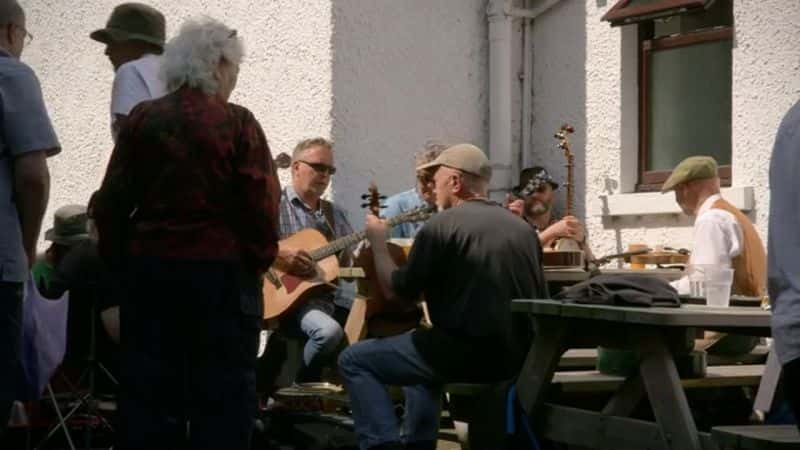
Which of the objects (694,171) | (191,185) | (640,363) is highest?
(694,171)

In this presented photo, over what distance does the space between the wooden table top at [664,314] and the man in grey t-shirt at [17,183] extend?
184 centimetres

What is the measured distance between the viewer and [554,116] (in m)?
9.79

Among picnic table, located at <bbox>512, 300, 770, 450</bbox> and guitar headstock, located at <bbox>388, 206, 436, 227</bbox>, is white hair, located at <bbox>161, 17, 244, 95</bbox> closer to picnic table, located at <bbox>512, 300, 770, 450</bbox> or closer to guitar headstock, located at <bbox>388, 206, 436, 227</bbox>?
picnic table, located at <bbox>512, 300, 770, 450</bbox>

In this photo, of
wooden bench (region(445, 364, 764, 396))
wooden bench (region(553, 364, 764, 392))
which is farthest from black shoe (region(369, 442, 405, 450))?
wooden bench (region(553, 364, 764, 392))

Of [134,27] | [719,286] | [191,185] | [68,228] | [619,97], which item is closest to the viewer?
[191,185]

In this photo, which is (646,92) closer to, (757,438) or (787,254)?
(757,438)

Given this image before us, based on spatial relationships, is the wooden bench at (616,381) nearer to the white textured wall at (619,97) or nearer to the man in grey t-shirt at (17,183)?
the man in grey t-shirt at (17,183)

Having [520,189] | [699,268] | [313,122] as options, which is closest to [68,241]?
[313,122]

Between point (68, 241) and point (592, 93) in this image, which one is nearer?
point (68, 241)

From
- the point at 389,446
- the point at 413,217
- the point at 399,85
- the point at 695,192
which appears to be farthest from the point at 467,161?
the point at 399,85

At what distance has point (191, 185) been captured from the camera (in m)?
4.82

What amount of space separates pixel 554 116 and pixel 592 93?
0.44m

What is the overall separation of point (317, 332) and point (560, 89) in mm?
2700

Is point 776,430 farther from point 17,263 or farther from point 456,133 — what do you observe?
point 456,133
